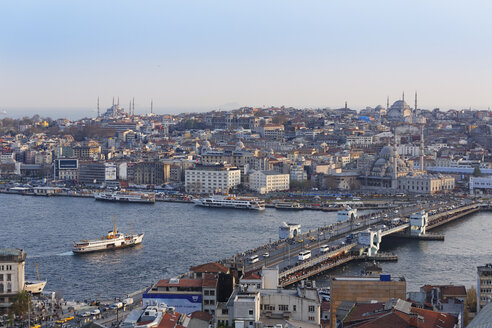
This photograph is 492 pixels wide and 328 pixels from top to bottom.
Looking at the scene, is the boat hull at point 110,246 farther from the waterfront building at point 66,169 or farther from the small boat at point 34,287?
the waterfront building at point 66,169

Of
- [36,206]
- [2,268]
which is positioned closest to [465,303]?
[2,268]

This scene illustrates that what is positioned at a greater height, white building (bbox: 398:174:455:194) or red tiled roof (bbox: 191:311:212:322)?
red tiled roof (bbox: 191:311:212:322)

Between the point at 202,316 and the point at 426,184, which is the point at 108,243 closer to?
the point at 202,316

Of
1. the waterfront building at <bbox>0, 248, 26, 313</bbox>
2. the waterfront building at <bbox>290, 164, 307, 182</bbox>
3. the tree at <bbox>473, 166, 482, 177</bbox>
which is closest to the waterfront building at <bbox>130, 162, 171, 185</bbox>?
the waterfront building at <bbox>290, 164, 307, 182</bbox>

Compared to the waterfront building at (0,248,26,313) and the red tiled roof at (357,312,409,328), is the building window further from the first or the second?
the waterfront building at (0,248,26,313)

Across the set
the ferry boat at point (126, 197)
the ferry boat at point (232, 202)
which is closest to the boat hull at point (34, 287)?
the ferry boat at point (232, 202)
